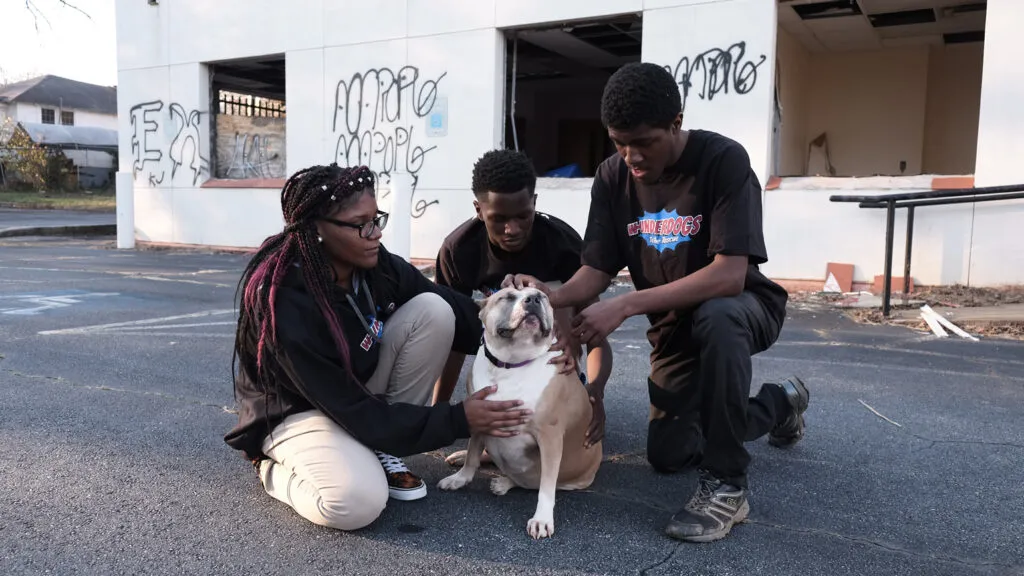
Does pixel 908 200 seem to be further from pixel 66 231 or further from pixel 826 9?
pixel 66 231

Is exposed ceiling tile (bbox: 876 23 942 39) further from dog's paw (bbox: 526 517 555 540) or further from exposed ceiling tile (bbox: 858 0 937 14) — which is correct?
dog's paw (bbox: 526 517 555 540)

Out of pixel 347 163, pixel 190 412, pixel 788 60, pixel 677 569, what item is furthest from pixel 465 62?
pixel 677 569

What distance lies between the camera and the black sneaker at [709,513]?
8.23 ft

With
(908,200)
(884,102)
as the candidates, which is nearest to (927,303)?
(908,200)

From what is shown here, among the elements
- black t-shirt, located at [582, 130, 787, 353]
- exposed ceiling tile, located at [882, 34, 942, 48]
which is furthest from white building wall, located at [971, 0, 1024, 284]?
black t-shirt, located at [582, 130, 787, 353]

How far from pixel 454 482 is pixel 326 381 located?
0.73 meters

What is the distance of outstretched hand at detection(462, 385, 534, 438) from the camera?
2.63m

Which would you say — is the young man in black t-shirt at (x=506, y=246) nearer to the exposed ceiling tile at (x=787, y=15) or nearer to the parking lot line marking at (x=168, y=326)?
the parking lot line marking at (x=168, y=326)

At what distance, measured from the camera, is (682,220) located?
9.50 ft

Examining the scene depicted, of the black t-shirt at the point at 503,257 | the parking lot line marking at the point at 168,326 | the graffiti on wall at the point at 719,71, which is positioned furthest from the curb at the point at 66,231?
the black t-shirt at the point at 503,257

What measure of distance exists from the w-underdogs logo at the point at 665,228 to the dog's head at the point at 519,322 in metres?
0.53

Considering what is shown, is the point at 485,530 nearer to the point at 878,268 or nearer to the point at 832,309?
the point at 832,309

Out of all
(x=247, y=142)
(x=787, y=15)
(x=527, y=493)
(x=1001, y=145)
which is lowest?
(x=527, y=493)

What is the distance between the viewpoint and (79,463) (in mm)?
3150
